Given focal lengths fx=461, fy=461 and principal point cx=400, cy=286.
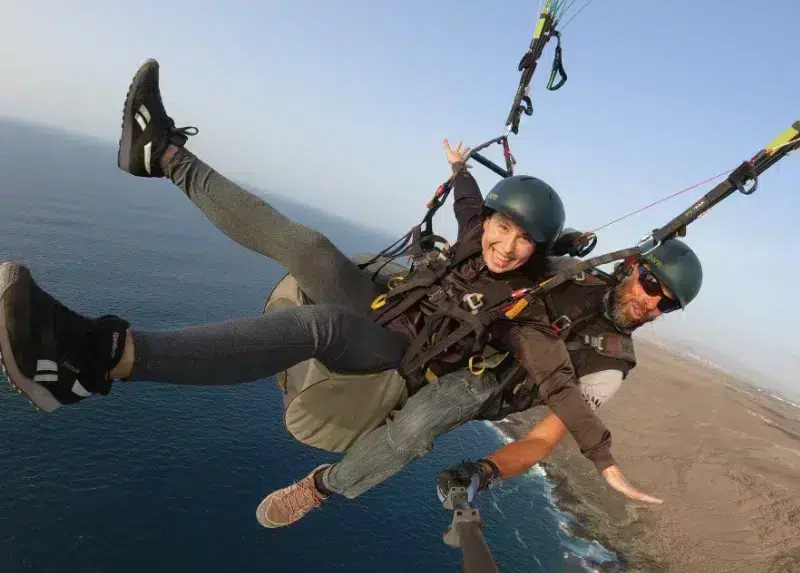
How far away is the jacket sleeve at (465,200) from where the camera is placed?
16.0ft

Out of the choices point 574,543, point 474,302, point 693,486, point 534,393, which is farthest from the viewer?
point 693,486

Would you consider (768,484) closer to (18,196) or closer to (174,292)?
(174,292)

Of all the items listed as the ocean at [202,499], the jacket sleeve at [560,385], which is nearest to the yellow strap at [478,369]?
the jacket sleeve at [560,385]

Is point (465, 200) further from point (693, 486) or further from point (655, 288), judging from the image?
point (693, 486)

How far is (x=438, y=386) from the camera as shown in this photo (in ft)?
13.5

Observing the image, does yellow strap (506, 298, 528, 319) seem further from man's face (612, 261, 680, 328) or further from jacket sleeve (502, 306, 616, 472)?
man's face (612, 261, 680, 328)

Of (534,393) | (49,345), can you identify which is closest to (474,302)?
(534,393)

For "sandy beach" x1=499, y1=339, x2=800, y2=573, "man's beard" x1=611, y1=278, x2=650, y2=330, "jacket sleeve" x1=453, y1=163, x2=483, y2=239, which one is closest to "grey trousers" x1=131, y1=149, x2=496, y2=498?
"jacket sleeve" x1=453, y1=163, x2=483, y2=239

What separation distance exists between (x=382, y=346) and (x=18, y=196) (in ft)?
395

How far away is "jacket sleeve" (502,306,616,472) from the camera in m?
3.45

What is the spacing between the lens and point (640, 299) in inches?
188

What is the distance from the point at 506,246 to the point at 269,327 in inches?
87.1

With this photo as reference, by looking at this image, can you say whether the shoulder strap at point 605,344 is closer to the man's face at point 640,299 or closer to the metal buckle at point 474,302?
the man's face at point 640,299

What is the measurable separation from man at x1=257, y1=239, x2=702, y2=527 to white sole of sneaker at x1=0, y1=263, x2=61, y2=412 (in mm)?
2602
